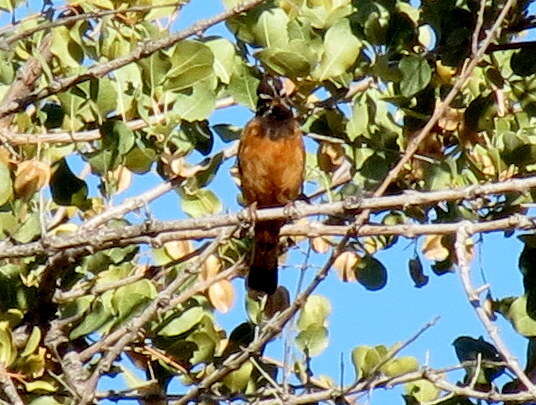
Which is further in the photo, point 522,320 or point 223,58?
point 223,58

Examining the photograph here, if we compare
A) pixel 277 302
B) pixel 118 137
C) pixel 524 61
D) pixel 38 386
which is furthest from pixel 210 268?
pixel 524 61

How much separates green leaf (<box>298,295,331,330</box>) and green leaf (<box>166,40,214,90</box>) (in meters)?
0.60

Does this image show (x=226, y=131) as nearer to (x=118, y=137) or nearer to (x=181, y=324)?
(x=118, y=137)

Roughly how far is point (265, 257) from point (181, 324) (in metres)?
0.74

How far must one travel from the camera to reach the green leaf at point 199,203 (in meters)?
3.72

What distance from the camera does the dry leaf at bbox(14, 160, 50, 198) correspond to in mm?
3379

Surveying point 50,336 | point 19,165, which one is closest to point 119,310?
point 50,336

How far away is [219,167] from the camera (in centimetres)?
387

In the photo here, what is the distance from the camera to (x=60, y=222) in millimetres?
3793

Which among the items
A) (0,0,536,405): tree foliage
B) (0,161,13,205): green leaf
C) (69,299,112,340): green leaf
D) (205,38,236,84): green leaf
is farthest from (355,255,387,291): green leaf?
(0,161,13,205): green leaf

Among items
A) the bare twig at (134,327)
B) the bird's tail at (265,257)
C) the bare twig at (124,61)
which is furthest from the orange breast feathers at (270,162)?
the bare twig at (134,327)

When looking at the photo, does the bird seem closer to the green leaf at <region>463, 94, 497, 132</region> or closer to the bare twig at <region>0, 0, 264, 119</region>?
the green leaf at <region>463, 94, 497, 132</region>

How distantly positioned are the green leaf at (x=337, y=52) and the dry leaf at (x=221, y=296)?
0.56 meters

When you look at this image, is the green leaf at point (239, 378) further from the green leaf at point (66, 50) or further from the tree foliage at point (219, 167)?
the green leaf at point (66, 50)
